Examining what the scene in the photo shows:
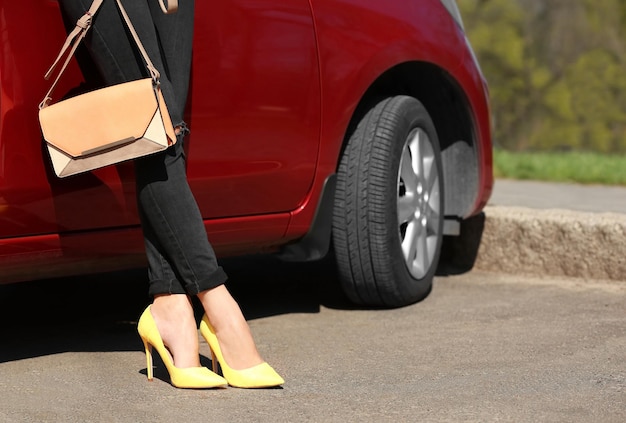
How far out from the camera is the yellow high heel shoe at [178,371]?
2.83m

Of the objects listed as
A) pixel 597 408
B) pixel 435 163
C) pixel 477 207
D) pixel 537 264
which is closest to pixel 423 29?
pixel 435 163

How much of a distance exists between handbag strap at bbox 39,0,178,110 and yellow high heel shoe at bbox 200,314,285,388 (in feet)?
2.16

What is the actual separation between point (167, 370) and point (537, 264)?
2040 mm

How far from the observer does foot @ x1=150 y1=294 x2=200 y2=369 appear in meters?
2.87

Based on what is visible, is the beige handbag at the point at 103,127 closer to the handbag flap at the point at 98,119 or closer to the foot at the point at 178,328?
the handbag flap at the point at 98,119

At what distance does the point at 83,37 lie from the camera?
109 inches

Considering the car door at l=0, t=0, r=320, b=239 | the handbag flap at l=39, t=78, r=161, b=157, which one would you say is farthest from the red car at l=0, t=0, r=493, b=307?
the handbag flap at l=39, t=78, r=161, b=157

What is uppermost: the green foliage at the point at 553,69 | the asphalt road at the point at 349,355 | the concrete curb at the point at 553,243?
the asphalt road at the point at 349,355

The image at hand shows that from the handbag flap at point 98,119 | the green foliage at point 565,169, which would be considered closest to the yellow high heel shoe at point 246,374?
the handbag flap at point 98,119

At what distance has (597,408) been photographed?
2654mm

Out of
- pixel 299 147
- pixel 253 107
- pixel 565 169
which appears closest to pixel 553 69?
pixel 565 169

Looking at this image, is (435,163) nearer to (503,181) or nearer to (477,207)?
(477,207)

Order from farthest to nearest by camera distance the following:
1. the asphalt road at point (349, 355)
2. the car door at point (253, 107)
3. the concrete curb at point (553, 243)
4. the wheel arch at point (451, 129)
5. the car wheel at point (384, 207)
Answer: the concrete curb at point (553, 243) → the wheel arch at point (451, 129) → the car wheel at point (384, 207) → the car door at point (253, 107) → the asphalt road at point (349, 355)

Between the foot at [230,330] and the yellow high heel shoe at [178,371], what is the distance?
63mm
